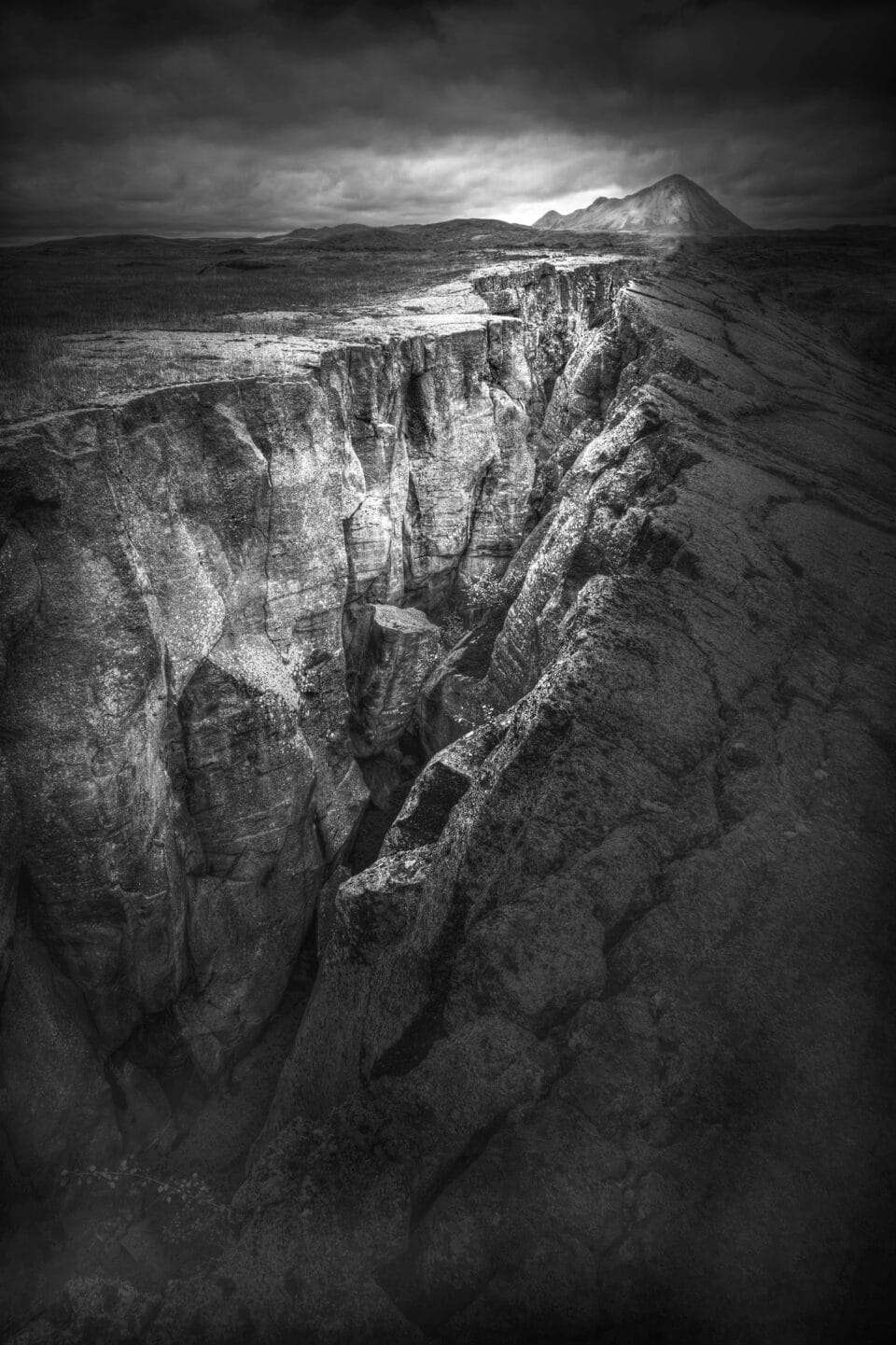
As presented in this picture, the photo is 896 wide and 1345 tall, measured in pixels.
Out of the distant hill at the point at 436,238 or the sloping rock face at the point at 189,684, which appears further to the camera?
the distant hill at the point at 436,238

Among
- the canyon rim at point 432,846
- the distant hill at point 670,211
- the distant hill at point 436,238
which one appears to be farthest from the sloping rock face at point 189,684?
the distant hill at point 670,211

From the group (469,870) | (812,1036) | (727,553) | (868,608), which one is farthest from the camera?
(727,553)

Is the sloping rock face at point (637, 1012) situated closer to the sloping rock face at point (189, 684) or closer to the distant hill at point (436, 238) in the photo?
the sloping rock face at point (189, 684)

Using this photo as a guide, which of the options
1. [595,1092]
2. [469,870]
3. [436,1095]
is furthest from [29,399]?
[595,1092]

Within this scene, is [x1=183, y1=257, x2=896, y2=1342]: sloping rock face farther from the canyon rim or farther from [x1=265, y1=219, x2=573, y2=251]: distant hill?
[x1=265, y1=219, x2=573, y2=251]: distant hill

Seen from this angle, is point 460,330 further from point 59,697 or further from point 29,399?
point 59,697

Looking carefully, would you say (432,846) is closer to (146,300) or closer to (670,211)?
(146,300)
